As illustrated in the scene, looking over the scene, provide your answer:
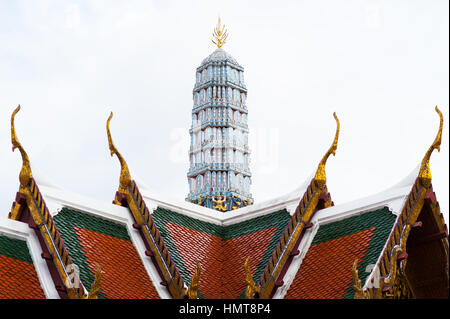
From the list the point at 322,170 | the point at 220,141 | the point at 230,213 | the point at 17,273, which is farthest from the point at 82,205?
the point at 220,141

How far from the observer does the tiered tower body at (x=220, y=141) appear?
40.0 m

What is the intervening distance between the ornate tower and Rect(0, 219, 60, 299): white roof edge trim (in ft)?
53.9

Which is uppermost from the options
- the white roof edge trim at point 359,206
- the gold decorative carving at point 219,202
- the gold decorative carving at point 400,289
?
the gold decorative carving at point 219,202

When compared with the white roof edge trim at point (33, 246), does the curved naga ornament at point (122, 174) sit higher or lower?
higher

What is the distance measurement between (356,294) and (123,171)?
7.04m

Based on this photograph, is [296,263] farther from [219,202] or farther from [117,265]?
[219,202]

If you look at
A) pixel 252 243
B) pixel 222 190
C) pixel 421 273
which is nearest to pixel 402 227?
pixel 421 273

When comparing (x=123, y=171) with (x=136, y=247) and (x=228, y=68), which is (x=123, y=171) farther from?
(x=228, y=68)

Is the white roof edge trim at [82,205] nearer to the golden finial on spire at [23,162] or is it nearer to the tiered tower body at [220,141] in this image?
the golden finial on spire at [23,162]

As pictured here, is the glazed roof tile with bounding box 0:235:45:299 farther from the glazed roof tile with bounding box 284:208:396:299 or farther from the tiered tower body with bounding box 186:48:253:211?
the tiered tower body with bounding box 186:48:253:211

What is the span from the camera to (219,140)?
4041cm

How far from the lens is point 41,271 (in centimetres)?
2236

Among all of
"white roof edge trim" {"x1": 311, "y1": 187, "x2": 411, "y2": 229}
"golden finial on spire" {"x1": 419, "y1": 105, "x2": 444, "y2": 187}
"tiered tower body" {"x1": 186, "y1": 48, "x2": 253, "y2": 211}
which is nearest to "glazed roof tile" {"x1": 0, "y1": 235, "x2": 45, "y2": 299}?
"white roof edge trim" {"x1": 311, "y1": 187, "x2": 411, "y2": 229}

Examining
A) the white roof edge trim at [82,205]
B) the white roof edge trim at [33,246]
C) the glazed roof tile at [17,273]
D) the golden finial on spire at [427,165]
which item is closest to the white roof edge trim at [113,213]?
the white roof edge trim at [82,205]
